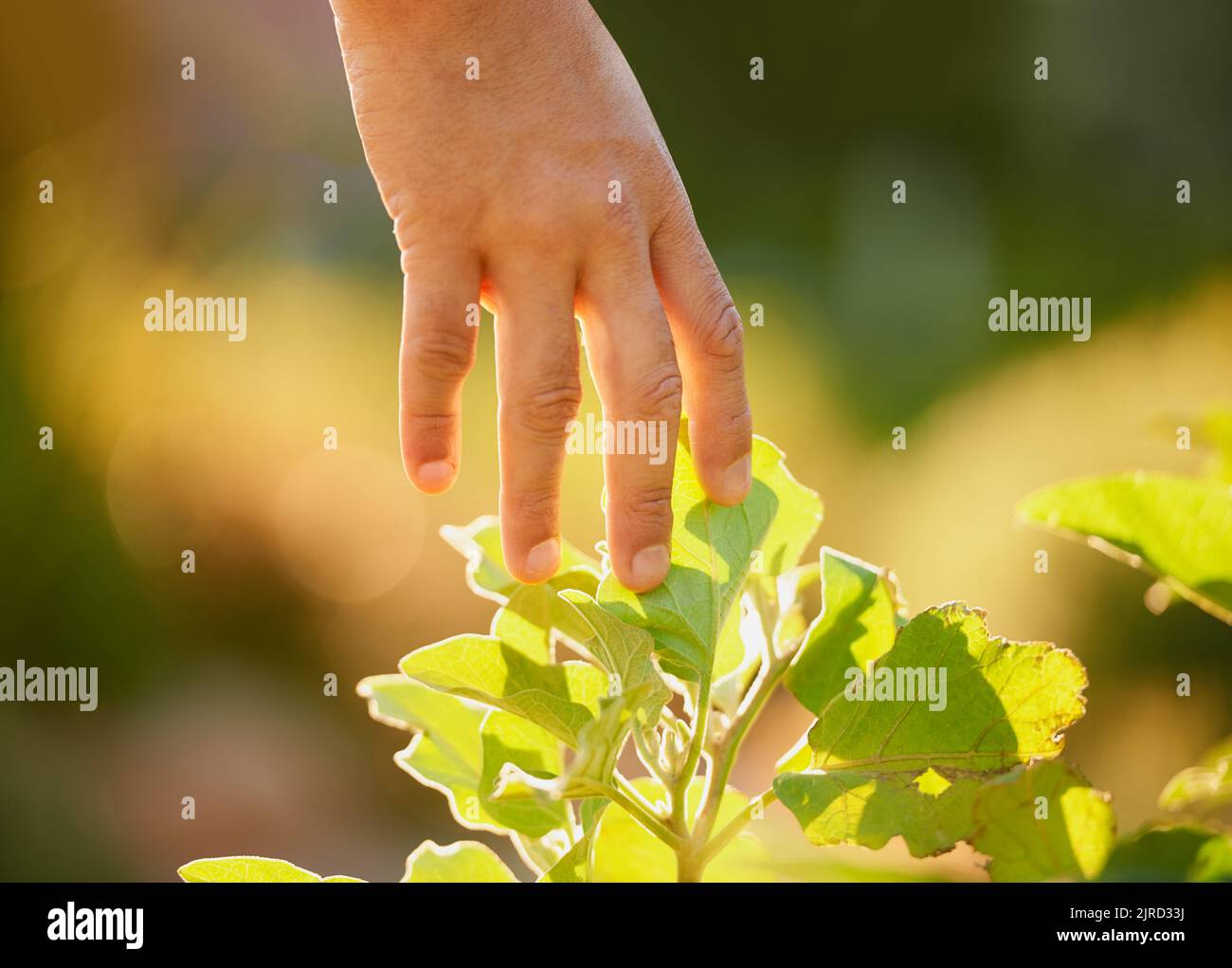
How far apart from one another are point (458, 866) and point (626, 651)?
9cm

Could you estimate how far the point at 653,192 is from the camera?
387 millimetres

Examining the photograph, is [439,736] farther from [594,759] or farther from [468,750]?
[594,759]

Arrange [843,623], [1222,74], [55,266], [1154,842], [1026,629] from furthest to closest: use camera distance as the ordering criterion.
→ [55,266], [1222,74], [1026,629], [843,623], [1154,842]

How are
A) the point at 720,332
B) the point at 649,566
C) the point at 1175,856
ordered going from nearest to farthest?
the point at 1175,856 → the point at 649,566 → the point at 720,332

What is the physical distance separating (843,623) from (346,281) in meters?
1.57

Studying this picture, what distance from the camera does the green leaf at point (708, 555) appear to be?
282 mm

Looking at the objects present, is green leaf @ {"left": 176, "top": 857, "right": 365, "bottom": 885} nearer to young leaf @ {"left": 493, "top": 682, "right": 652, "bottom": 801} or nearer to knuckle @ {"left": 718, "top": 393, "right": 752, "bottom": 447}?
young leaf @ {"left": 493, "top": 682, "right": 652, "bottom": 801}

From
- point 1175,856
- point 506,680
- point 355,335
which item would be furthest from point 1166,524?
point 355,335

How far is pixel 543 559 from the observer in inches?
14.4

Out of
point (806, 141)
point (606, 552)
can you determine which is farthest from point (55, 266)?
point (606, 552)

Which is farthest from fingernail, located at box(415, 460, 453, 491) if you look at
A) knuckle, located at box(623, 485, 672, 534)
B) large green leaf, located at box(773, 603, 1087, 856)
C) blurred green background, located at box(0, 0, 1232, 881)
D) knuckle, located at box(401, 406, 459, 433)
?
blurred green background, located at box(0, 0, 1232, 881)

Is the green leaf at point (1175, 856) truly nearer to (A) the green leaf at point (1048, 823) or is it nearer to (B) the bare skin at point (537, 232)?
(A) the green leaf at point (1048, 823)
